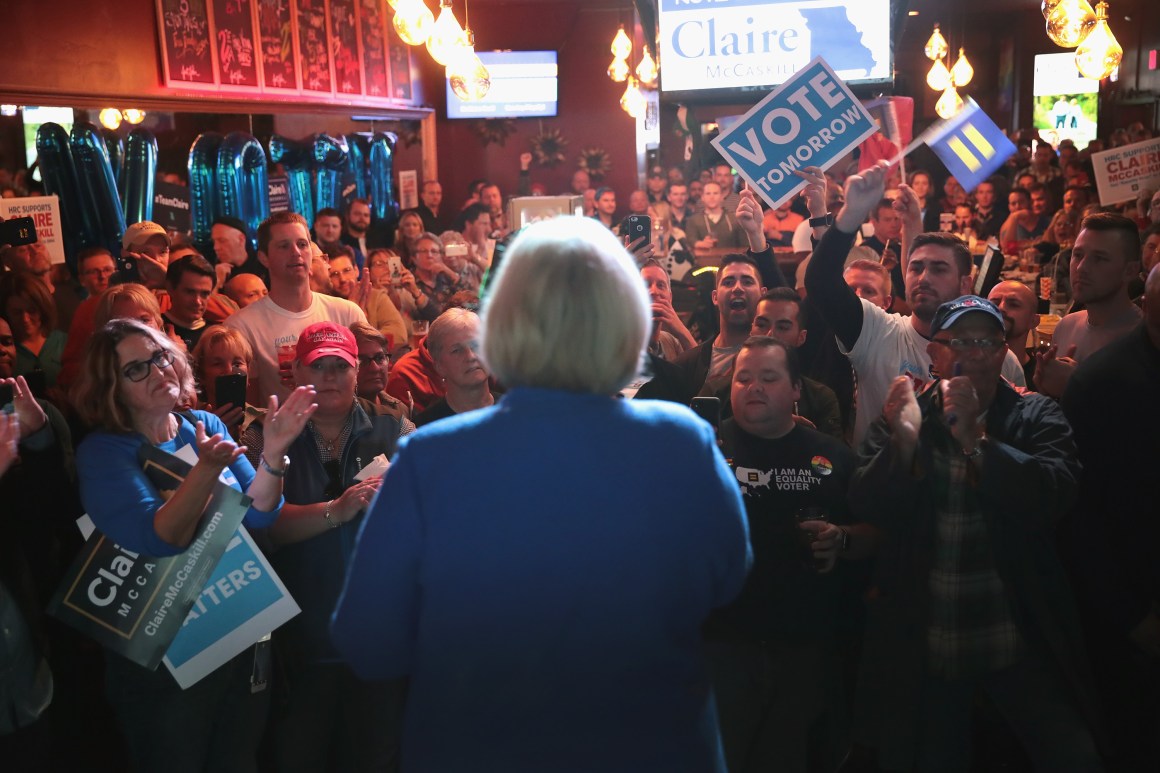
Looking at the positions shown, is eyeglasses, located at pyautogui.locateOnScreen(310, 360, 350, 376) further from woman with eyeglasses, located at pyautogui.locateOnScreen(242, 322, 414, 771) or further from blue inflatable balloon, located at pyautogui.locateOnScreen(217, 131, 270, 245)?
blue inflatable balloon, located at pyautogui.locateOnScreen(217, 131, 270, 245)

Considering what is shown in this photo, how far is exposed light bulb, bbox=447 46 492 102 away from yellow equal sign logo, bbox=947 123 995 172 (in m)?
2.39

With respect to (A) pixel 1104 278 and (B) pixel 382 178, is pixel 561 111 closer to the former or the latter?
(B) pixel 382 178

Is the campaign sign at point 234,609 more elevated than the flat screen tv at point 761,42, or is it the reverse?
the flat screen tv at point 761,42

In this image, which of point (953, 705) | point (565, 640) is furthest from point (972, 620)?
point (565, 640)

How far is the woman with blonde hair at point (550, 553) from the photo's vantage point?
4.76 ft

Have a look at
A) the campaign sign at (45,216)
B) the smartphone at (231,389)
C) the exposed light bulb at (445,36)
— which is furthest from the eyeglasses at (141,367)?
the campaign sign at (45,216)

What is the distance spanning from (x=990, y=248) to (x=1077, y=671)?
251 centimetres

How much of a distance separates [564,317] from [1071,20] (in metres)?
4.25

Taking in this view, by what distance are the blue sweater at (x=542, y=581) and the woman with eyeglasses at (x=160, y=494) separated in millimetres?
1014

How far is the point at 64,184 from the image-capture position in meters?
5.96

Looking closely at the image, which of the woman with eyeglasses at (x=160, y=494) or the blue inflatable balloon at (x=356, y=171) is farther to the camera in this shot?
the blue inflatable balloon at (x=356, y=171)

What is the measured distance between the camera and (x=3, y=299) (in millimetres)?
4453

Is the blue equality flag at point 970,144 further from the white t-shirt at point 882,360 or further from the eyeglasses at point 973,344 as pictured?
the eyeglasses at point 973,344

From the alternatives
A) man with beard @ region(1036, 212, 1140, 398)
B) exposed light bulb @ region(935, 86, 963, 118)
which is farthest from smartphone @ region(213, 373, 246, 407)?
exposed light bulb @ region(935, 86, 963, 118)
